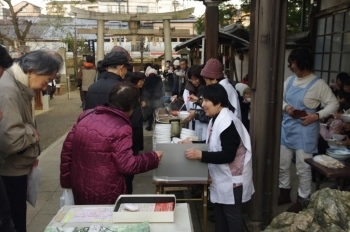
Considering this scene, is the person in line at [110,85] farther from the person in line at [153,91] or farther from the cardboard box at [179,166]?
the person in line at [153,91]

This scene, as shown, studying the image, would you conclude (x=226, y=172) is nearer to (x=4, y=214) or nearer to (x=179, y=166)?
(x=179, y=166)

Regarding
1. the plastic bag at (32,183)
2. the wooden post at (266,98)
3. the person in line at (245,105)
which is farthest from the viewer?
the person in line at (245,105)

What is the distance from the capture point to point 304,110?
383 cm

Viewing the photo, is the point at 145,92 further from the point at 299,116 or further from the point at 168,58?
the point at 168,58

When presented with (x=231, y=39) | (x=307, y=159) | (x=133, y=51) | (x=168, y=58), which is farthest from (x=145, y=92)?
(x=133, y=51)

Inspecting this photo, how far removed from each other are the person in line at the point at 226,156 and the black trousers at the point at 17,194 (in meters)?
1.36

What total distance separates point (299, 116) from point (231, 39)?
4.88 meters

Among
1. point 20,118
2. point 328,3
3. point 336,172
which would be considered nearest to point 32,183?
point 20,118

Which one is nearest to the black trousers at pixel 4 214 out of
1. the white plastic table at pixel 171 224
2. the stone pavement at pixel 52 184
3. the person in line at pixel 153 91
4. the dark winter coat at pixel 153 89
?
the white plastic table at pixel 171 224

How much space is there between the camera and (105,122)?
7.84ft

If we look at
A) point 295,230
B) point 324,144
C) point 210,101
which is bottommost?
point 324,144

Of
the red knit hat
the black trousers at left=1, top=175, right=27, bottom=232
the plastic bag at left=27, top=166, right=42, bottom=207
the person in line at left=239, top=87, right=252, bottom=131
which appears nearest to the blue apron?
the red knit hat

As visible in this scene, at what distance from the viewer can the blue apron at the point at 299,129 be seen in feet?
12.5

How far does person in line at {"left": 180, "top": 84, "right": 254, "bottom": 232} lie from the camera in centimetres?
282
